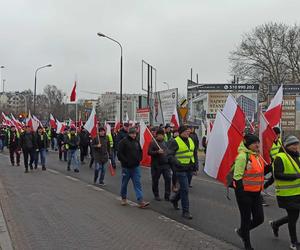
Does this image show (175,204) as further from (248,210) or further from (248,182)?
(248,182)

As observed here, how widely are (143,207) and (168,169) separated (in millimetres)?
1407

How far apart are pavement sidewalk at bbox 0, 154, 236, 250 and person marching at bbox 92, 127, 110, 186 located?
986 millimetres

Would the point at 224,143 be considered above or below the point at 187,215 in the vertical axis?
above

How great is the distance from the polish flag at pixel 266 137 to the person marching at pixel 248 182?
4.62 ft

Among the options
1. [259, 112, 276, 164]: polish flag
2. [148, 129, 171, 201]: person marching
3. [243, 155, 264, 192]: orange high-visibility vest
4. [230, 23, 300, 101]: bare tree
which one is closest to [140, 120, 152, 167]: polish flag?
[148, 129, 171, 201]: person marching

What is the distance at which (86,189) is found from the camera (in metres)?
Answer: 12.3

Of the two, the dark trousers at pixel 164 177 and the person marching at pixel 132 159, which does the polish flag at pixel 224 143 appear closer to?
the person marching at pixel 132 159

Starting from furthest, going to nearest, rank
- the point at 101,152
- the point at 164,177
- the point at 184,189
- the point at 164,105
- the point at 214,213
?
the point at 164,105
the point at 101,152
the point at 164,177
the point at 214,213
the point at 184,189

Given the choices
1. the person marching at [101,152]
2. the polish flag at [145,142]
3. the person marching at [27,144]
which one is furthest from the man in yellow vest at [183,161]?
the person marching at [27,144]

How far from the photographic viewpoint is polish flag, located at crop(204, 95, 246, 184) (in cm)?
722

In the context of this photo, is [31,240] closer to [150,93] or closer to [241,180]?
[241,180]

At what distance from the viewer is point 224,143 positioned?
23.9 ft

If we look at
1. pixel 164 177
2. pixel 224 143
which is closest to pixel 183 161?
pixel 224 143

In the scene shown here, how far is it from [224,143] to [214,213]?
85.9 inches
